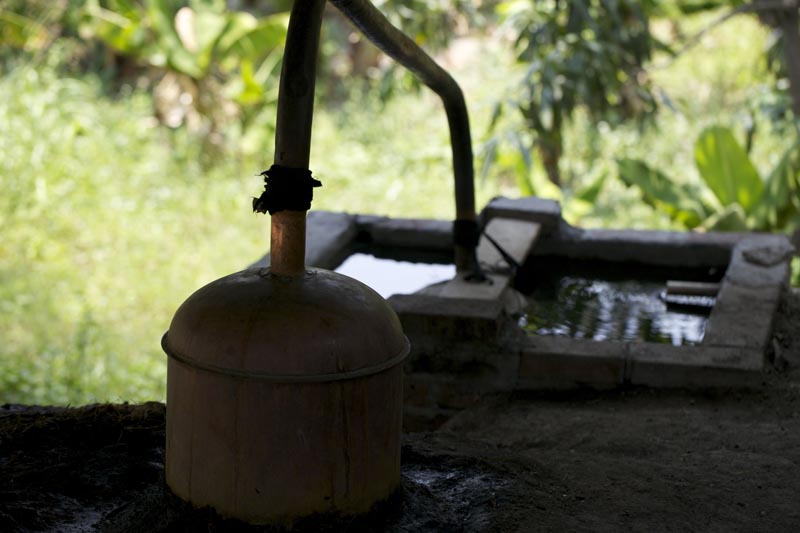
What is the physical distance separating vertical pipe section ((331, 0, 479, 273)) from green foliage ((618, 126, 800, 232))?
3379 mm

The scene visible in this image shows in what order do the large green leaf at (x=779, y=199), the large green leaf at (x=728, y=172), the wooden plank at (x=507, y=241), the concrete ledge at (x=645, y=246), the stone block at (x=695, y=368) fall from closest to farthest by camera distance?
the stone block at (x=695, y=368)
the wooden plank at (x=507, y=241)
the concrete ledge at (x=645, y=246)
the large green leaf at (x=779, y=199)
the large green leaf at (x=728, y=172)

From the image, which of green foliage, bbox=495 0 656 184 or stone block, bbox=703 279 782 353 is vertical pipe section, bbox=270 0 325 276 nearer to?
stone block, bbox=703 279 782 353

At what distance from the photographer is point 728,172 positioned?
7668mm

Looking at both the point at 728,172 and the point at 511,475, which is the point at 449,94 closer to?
the point at 511,475

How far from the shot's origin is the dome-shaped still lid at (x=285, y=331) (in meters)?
2.10

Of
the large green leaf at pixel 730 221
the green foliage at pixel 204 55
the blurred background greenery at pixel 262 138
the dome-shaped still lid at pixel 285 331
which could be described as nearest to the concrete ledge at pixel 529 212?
the blurred background greenery at pixel 262 138

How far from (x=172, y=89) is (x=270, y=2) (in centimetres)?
188

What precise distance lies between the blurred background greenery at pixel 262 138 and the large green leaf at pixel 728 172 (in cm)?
2

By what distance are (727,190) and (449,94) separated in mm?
4604

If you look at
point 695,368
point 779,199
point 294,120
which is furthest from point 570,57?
point 294,120

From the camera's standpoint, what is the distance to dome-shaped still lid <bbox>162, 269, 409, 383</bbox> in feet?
6.89

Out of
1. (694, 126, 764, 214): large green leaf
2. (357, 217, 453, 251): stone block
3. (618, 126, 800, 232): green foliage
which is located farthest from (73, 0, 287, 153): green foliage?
(357, 217, 453, 251): stone block

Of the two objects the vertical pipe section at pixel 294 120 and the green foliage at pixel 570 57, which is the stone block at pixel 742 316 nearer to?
the vertical pipe section at pixel 294 120

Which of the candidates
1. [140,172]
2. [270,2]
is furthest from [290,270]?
[270,2]
